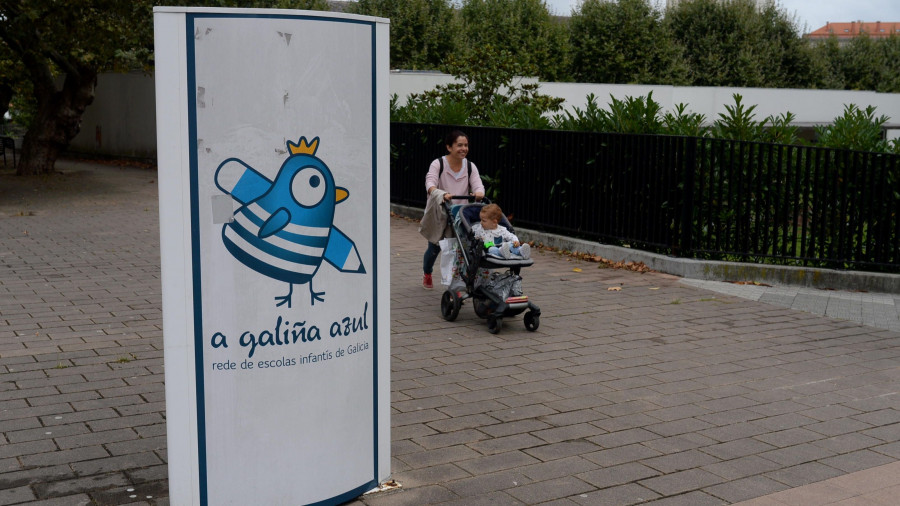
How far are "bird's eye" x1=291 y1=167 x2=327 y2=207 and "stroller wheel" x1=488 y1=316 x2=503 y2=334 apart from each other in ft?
14.0

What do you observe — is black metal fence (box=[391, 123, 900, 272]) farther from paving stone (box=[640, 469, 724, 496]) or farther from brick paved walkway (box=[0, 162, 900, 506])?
paving stone (box=[640, 469, 724, 496])

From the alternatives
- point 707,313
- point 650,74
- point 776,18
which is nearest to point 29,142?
point 707,313

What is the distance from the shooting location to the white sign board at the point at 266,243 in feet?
13.8

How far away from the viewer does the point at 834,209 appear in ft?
36.6

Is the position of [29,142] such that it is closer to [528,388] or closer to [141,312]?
[141,312]

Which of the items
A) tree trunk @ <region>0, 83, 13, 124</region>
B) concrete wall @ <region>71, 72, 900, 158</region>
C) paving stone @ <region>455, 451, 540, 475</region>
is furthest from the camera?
concrete wall @ <region>71, 72, 900, 158</region>

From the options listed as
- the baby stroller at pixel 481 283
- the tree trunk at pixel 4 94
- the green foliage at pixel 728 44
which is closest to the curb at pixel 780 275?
the baby stroller at pixel 481 283

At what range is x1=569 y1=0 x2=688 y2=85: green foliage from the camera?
4488 centimetres

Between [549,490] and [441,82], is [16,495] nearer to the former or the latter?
[549,490]

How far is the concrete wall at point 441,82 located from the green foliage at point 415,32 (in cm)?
1507

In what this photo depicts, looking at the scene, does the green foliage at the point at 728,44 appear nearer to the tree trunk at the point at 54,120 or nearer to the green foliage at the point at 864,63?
the green foliage at the point at 864,63

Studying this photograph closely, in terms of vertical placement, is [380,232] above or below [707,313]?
above

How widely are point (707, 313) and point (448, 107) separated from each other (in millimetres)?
8694

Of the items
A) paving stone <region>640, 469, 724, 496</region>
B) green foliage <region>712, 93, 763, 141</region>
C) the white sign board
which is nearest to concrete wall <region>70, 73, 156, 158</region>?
green foliage <region>712, 93, 763, 141</region>
